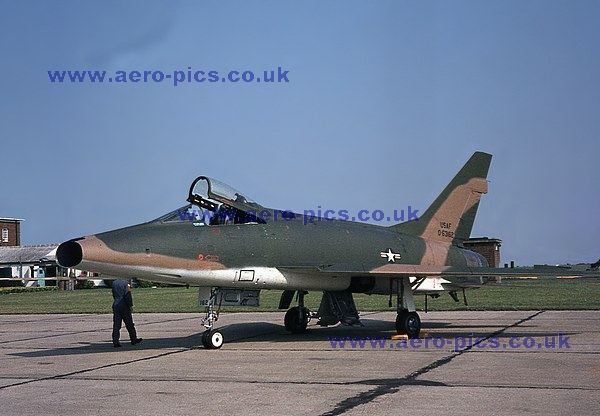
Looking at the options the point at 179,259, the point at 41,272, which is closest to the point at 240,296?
the point at 179,259

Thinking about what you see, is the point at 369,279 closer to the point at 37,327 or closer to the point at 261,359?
the point at 261,359

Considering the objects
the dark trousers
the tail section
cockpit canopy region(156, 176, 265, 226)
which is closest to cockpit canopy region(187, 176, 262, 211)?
cockpit canopy region(156, 176, 265, 226)

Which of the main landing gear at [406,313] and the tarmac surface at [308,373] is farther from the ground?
the main landing gear at [406,313]

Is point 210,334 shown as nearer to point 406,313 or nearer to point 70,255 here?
point 70,255

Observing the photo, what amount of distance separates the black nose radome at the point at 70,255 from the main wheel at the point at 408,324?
7.00 m

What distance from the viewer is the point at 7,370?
11.8 meters

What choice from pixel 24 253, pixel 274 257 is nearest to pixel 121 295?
pixel 274 257

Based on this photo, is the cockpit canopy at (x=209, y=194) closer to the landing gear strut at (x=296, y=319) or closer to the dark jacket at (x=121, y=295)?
the dark jacket at (x=121, y=295)

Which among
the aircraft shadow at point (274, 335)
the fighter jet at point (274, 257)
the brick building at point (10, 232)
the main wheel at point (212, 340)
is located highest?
the brick building at point (10, 232)

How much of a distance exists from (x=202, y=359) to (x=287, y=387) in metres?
3.53

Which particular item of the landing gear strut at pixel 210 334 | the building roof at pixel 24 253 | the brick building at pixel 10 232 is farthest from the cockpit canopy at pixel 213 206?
the brick building at pixel 10 232

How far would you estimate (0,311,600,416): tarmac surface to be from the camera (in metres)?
8.09

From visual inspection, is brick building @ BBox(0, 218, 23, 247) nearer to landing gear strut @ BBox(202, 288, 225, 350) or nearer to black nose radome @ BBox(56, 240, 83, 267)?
landing gear strut @ BBox(202, 288, 225, 350)

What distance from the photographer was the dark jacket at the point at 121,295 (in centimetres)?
1539
